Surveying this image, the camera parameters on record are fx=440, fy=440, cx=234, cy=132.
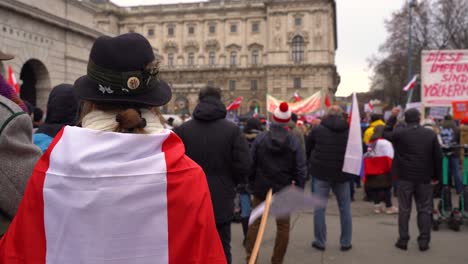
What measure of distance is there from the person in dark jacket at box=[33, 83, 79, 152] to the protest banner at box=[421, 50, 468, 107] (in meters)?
8.84

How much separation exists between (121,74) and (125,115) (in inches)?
6.5

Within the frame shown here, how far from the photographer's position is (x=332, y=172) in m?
5.99

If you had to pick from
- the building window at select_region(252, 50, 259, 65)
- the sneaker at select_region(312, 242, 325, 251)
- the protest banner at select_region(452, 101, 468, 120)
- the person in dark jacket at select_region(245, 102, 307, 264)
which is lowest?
the sneaker at select_region(312, 242, 325, 251)

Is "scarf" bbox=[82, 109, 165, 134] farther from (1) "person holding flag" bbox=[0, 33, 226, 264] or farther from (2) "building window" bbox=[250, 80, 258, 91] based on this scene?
(2) "building window" bbox=[250, 80, 258, 91]

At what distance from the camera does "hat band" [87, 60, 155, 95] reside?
158 centimetres

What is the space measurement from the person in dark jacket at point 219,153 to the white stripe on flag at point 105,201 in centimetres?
273

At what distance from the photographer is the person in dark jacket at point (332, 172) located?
19.7ft

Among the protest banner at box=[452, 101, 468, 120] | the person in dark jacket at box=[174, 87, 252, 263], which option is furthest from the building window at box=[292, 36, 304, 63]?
the person in dark jacket at box=[174, 87, 252, 263]

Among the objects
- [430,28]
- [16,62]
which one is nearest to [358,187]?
[16,62]

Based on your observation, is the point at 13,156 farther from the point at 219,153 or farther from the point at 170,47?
the point at 170,47

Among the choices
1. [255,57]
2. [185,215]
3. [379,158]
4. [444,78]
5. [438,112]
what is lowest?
[379,158]

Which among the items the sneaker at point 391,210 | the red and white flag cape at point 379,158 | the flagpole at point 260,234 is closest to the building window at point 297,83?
the red and white flag cape at point 379,158

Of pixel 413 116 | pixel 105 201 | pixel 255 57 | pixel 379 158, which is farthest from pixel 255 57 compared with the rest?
pixel 105 201

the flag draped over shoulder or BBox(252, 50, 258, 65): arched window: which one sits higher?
BBox(252, 50, 258, 65): arched window
